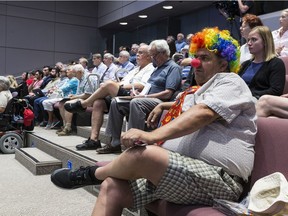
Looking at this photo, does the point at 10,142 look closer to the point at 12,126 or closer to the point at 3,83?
the point at 12,126

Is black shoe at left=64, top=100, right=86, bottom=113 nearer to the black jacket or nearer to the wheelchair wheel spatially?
the black jacket

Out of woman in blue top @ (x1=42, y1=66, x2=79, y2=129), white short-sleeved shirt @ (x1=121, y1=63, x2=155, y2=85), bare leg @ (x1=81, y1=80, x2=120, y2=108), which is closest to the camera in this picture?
bare leg @ (x1=81, y1=80, x2=120, y2=108)

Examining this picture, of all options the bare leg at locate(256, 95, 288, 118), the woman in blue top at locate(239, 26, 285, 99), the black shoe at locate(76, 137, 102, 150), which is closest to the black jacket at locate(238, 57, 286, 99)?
the woman in blue top at locate(239, 26, 285, 99)

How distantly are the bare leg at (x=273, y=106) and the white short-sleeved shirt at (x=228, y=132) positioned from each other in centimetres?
44

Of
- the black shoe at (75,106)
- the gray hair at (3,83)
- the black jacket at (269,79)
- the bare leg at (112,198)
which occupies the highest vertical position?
the black jacket at (269,79)

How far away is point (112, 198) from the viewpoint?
1447 millimetres

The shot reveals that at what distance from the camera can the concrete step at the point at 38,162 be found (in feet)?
10.9

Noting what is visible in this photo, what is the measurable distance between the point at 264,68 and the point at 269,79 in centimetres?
8

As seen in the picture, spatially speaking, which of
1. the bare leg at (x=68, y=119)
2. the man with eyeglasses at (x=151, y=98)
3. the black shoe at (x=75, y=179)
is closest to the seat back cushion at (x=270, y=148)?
the black shoe at (x=75, y=179)

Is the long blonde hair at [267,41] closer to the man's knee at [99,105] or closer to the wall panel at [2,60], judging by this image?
the man's knee at [99,105]

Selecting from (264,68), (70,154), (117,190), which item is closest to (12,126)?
(70,154)

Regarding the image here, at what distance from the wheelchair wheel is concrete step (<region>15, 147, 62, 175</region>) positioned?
682 millimetres

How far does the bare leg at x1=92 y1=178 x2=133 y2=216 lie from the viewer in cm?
144

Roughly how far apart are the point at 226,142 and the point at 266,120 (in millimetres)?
240
